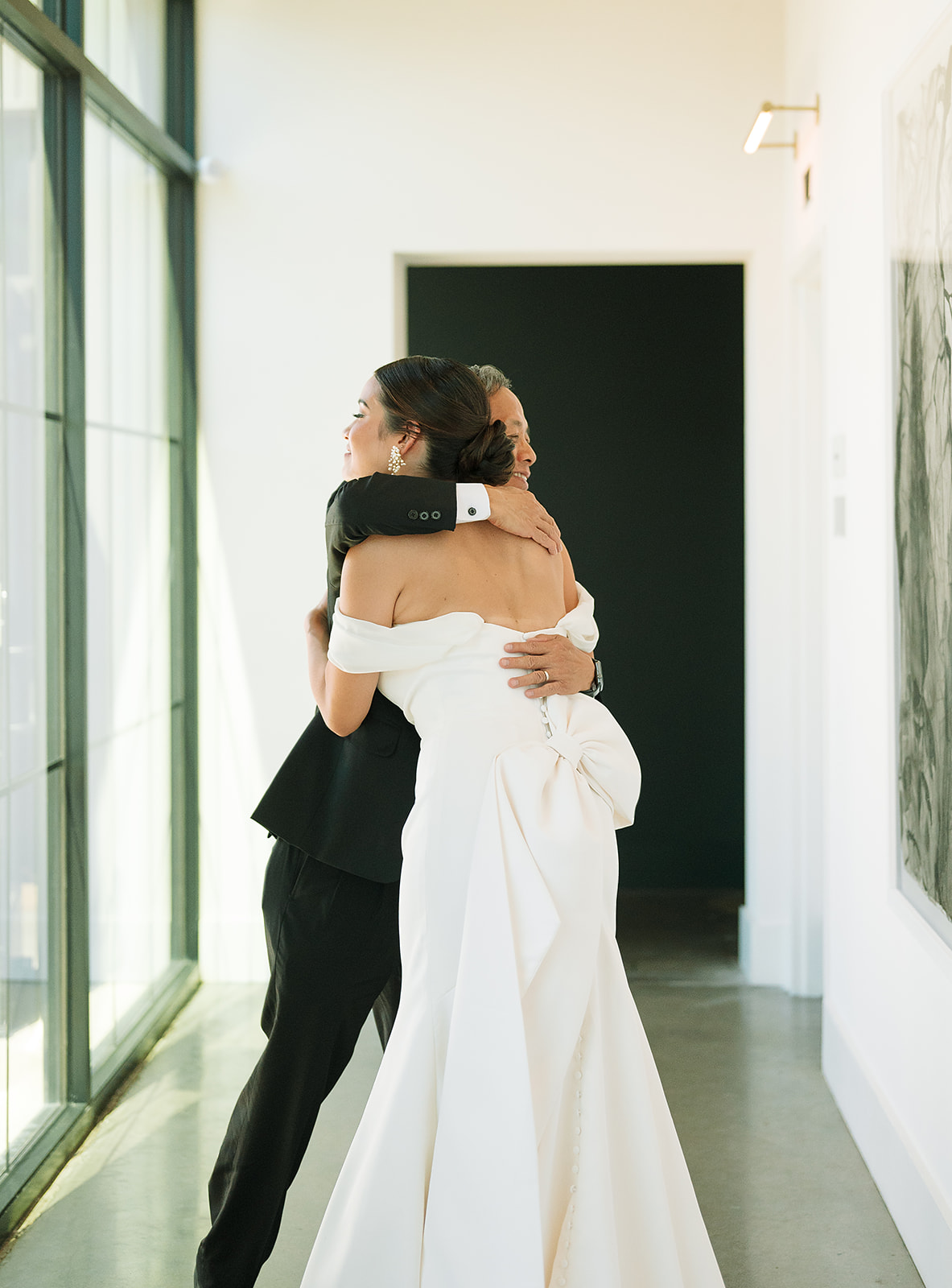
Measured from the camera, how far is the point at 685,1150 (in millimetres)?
2773

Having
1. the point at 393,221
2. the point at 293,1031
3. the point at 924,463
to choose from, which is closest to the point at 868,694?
the point at 924,463

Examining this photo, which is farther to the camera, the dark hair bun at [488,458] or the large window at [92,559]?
the large window at [92,559]

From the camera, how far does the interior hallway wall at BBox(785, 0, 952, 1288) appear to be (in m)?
2.28

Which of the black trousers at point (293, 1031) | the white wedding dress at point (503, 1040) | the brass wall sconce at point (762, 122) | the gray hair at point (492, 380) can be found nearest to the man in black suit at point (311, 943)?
the black trousers at point (293, 1031)

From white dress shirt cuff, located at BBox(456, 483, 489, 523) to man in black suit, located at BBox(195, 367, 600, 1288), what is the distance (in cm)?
18

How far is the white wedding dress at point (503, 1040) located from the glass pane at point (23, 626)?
107cm

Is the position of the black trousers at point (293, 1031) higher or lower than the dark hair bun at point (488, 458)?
lower

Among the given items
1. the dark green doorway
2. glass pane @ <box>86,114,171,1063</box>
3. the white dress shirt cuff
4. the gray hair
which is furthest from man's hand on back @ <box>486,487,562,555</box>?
the dark green doorway

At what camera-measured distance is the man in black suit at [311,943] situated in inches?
78.5

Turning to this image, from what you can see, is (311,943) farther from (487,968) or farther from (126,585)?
(126,585)

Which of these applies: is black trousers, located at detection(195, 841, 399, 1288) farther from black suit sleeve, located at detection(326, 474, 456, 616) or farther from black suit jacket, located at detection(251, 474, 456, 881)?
black suit sleeve, located at detection(326, 474, 456, 616)

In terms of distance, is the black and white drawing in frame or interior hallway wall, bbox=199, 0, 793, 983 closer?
the black and white drawing in frame

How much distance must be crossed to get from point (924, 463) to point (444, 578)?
3.31ft

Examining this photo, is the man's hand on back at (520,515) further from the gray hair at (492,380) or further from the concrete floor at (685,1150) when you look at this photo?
the concrete floor at (685,1150)
